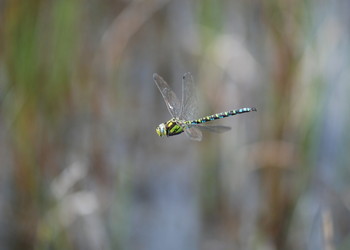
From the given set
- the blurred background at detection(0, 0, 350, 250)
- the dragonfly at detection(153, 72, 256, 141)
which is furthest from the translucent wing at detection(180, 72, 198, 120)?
the blurred background at detection(0, 0, 350, 250)

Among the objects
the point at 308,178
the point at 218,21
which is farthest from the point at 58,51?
the point at 308,178

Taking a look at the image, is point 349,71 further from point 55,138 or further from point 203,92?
point 55,138

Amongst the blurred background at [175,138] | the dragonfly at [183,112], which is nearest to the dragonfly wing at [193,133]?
the dragonfly at [183,112]

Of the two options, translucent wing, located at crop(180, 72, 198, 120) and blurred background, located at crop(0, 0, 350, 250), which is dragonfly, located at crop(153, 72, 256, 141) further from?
blurred background, located at crop(0, 0, 350, 250)

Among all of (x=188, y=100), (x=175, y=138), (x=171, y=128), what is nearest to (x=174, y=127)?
(x=171, y=128)

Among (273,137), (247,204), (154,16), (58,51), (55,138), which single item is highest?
(154,16)

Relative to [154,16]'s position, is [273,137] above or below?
below

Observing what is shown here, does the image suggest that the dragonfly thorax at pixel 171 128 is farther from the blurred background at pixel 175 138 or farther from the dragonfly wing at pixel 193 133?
the blurred background at pixel 175 138

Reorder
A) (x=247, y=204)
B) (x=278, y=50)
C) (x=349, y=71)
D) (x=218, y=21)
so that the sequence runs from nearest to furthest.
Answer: (x=278, y=50), (x=218, y=21), (x=247, y=204), (x=349, y=71)
